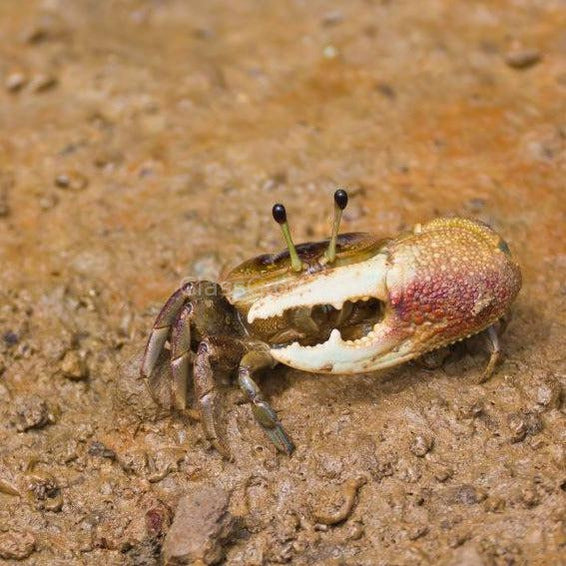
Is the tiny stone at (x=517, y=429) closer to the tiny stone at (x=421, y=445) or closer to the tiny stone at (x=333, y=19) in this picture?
the tiny stone at (x=421, y=445)

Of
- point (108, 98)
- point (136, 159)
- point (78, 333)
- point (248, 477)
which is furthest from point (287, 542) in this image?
point (108, 98)

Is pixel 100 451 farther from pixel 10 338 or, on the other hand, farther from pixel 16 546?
pixel 10 338

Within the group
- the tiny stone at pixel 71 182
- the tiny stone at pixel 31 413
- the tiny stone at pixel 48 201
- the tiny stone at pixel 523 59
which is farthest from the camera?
the tiny stone at pixel 523 59

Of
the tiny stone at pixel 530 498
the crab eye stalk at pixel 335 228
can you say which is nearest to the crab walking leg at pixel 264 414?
the crab eye stalk at pixel 335 228

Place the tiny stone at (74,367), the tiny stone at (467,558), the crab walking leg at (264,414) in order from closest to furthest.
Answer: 1. the tiny stone at (467,558)
2. the crab walking leg at (264,414)
3. the tiny stone at (74,367)

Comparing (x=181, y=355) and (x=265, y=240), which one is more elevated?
(x=181, y=355)

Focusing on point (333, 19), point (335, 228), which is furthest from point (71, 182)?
point (333, 19)
